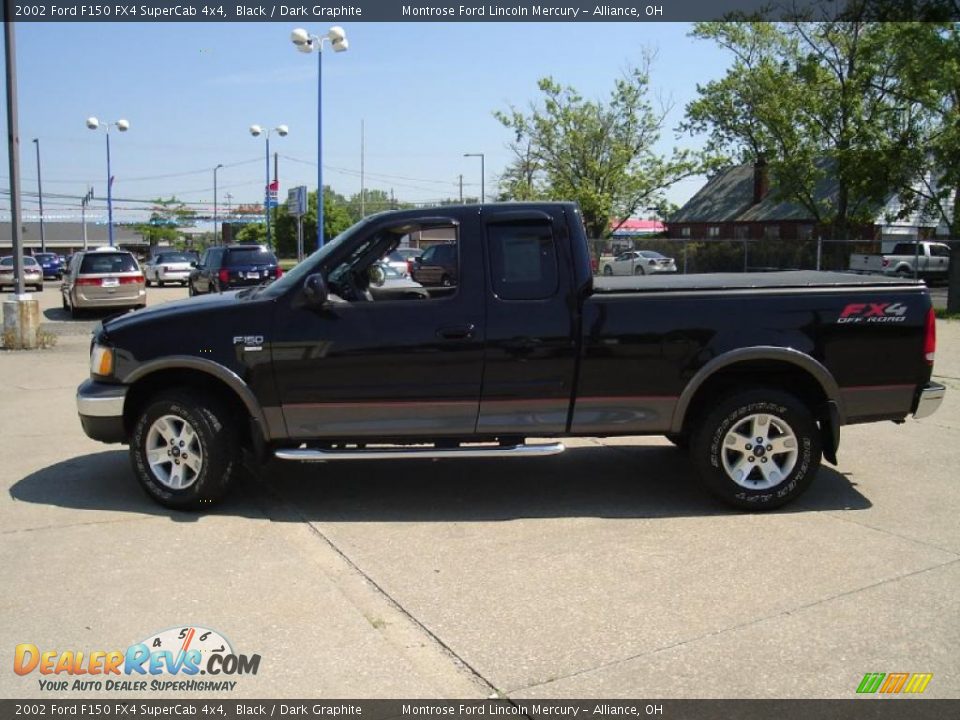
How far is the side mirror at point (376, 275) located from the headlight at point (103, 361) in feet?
5.87

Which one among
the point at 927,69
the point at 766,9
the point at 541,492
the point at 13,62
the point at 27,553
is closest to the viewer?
the point at 27,553

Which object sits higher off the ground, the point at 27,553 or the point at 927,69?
the point at 927,69

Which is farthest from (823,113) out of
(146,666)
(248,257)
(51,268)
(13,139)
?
(51,268)

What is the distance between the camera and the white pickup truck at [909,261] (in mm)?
31634

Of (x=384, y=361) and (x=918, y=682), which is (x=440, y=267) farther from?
(x=918, y=682)

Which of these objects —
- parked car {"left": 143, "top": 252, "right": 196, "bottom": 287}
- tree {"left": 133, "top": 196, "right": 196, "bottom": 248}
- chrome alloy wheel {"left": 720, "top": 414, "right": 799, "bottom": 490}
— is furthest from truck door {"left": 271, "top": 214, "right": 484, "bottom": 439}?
tree {"left": 133, "top": 196, "right": 196, "bottom": 248}

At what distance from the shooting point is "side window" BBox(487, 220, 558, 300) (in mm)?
5719

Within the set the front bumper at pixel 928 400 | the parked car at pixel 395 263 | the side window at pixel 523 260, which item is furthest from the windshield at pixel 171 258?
the front bumper at pixel 928 400

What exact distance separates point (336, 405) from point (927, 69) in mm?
21258

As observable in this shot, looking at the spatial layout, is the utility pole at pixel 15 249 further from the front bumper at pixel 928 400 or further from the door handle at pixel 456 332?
the front bumper at pixel 928 400

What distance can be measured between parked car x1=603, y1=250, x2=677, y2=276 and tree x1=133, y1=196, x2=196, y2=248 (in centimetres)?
6956

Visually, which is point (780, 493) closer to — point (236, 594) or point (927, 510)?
point (927, 510)

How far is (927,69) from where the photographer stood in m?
21.6

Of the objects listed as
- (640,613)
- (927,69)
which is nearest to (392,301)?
(640,613)
